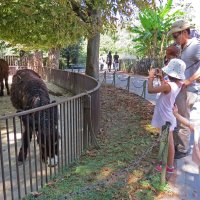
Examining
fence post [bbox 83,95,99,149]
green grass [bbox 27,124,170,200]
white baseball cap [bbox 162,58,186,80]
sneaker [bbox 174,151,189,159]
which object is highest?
white baseball cap [bbox 162,58,186,80]

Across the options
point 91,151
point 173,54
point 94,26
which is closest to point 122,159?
point 91,151

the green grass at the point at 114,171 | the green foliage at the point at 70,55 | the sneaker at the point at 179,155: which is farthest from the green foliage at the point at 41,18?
the green foliage at the point at 70,55

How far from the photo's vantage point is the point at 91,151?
212 inches

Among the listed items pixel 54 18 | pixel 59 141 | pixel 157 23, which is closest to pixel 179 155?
pixel 59 141

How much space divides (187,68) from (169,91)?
2.23 feet

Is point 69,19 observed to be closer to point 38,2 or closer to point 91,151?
point 38,2

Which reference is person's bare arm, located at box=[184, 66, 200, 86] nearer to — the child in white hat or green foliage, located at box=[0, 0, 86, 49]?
the child in white hat

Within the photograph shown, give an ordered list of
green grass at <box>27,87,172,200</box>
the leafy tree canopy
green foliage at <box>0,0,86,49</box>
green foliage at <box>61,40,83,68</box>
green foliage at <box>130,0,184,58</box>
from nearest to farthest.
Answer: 1. green grass at <box>27,87,172,200</box>
2. green foliage at <box>0,0,86,49</box>
3. the leafy tree canopy
4. green foliage at <box>130,0,184,58</box>
5. green foliage at <box>61,40,83,68</box>

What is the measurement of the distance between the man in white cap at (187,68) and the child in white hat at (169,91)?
0.27 m

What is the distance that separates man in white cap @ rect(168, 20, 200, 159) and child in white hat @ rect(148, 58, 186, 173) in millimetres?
273

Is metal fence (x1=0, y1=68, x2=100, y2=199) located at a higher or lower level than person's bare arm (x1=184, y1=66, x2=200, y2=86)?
lower

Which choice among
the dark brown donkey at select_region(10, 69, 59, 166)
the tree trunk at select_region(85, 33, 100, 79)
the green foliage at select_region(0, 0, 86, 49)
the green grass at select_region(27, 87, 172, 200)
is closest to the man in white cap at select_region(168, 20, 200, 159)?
the green grass at select_region(27, 87, 172, 200)

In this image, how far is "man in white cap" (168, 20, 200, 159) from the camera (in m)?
4.38

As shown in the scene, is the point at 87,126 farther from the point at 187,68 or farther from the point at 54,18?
the point at 54,18
